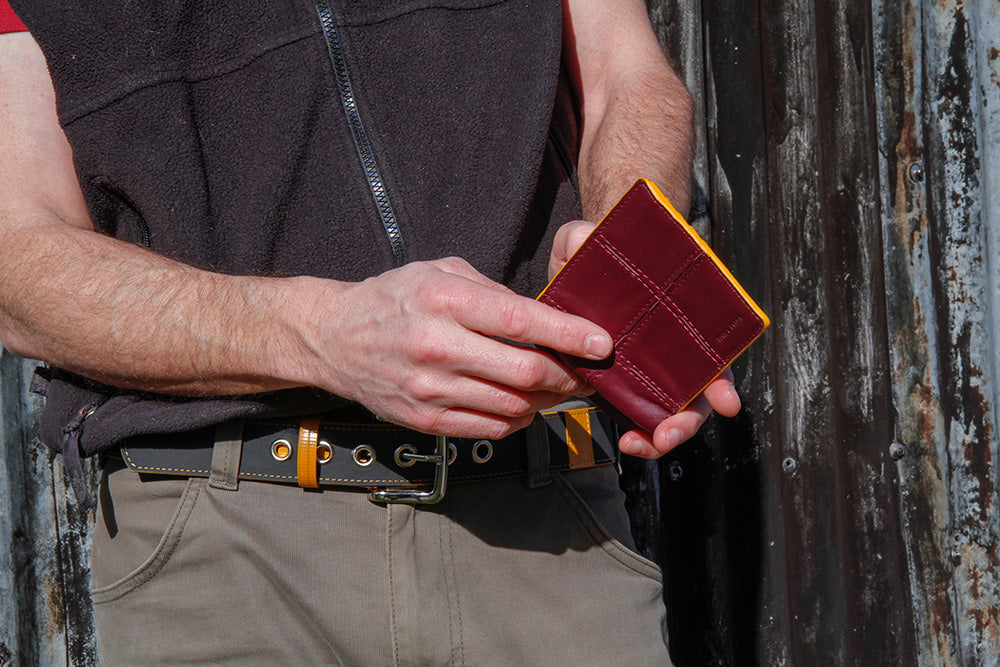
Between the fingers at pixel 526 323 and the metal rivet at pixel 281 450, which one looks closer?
the fingers at pixel 526 323

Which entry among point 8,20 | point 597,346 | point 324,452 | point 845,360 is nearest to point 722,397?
point 597,346

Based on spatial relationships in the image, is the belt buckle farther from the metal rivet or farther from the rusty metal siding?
the rusty metal siding

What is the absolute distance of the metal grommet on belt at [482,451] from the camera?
1170mm

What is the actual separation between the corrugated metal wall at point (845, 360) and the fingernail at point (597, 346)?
961 mm

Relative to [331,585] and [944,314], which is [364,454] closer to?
[331,585]

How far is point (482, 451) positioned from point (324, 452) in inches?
9.5

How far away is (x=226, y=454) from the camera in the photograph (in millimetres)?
1116

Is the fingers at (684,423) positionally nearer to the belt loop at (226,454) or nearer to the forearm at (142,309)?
the forearm at (142,309)

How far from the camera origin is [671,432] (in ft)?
2.99

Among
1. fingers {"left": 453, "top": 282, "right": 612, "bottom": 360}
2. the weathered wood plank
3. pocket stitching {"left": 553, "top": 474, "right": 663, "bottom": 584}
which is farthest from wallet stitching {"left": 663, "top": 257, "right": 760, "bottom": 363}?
the weathered wood plank

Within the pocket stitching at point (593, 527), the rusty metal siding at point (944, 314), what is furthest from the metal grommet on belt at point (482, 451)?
the rusty metal siding at point (944, 314)

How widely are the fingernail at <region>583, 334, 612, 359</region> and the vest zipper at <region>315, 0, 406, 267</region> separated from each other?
1.36 ft

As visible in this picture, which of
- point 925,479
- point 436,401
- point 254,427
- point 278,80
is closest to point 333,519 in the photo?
point 254,427

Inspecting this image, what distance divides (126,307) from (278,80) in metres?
0.42
